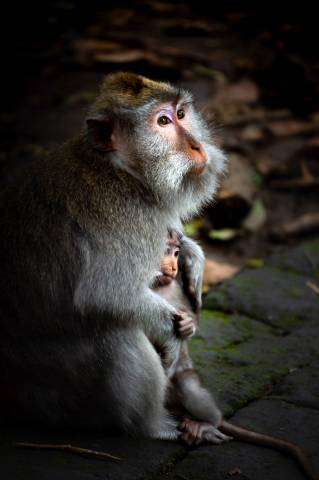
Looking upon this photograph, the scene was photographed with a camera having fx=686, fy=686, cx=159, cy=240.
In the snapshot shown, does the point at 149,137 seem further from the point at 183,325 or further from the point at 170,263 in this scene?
the point at 183,325

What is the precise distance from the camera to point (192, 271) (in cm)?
409

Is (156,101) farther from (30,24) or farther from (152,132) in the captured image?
(30,24)

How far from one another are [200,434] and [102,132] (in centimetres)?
168

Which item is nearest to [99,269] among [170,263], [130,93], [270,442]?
[170,263]

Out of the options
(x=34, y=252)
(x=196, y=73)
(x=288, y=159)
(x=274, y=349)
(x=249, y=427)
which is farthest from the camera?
(x=196, y=73)

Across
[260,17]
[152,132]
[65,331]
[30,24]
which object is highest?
[260,17]

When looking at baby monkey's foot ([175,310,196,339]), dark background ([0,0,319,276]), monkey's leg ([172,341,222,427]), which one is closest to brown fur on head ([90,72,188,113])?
baby monkey's foot ([175,310,196,339])

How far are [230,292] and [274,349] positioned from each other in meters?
0.89

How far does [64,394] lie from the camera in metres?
3.49

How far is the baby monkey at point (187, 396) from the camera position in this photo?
11.9 feet

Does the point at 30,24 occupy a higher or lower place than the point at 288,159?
higher

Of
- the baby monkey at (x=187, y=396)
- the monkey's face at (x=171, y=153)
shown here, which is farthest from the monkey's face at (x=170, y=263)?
the monkey's face at (x=171, y=153)

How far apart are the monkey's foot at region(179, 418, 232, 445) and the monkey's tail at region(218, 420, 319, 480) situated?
44 mm

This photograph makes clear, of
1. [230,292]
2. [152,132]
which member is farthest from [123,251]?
[230,292]
